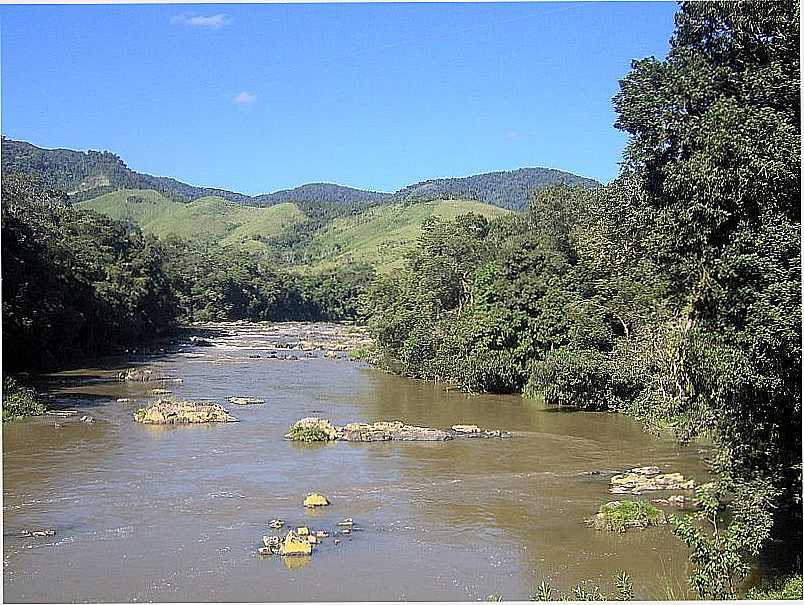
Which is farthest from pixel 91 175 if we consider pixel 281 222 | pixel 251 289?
pixel 251 289

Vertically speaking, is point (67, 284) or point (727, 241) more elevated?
point (727, 241)

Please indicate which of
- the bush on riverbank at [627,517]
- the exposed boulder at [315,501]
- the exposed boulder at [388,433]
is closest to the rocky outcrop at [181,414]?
the exposed boulder at [388,433]

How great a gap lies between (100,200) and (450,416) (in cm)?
9413

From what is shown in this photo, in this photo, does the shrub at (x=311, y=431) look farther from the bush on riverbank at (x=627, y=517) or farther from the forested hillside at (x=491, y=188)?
the forested hillside at (x=491, y=188)

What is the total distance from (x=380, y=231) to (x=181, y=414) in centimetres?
7266

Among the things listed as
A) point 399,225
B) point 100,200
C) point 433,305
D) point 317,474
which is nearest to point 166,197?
point 100,200

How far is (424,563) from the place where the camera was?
33.7ft

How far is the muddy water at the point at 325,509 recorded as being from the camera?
9.66 m

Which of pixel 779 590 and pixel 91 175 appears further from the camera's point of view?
pixel 91 175

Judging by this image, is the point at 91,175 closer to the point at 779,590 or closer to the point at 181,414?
the point at 181,414

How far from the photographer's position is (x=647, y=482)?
13617 millimetres

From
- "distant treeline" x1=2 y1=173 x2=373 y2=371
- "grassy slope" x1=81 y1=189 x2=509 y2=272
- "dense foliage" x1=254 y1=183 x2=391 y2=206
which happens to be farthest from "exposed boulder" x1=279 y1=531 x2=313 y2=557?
"dense foliage" x1=254 y1=183 x2=391 y2=206

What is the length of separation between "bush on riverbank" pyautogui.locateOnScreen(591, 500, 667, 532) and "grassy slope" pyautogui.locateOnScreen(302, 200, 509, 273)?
6021 centimetres

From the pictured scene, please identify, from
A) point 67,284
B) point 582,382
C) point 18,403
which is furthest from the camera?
point 67,284
